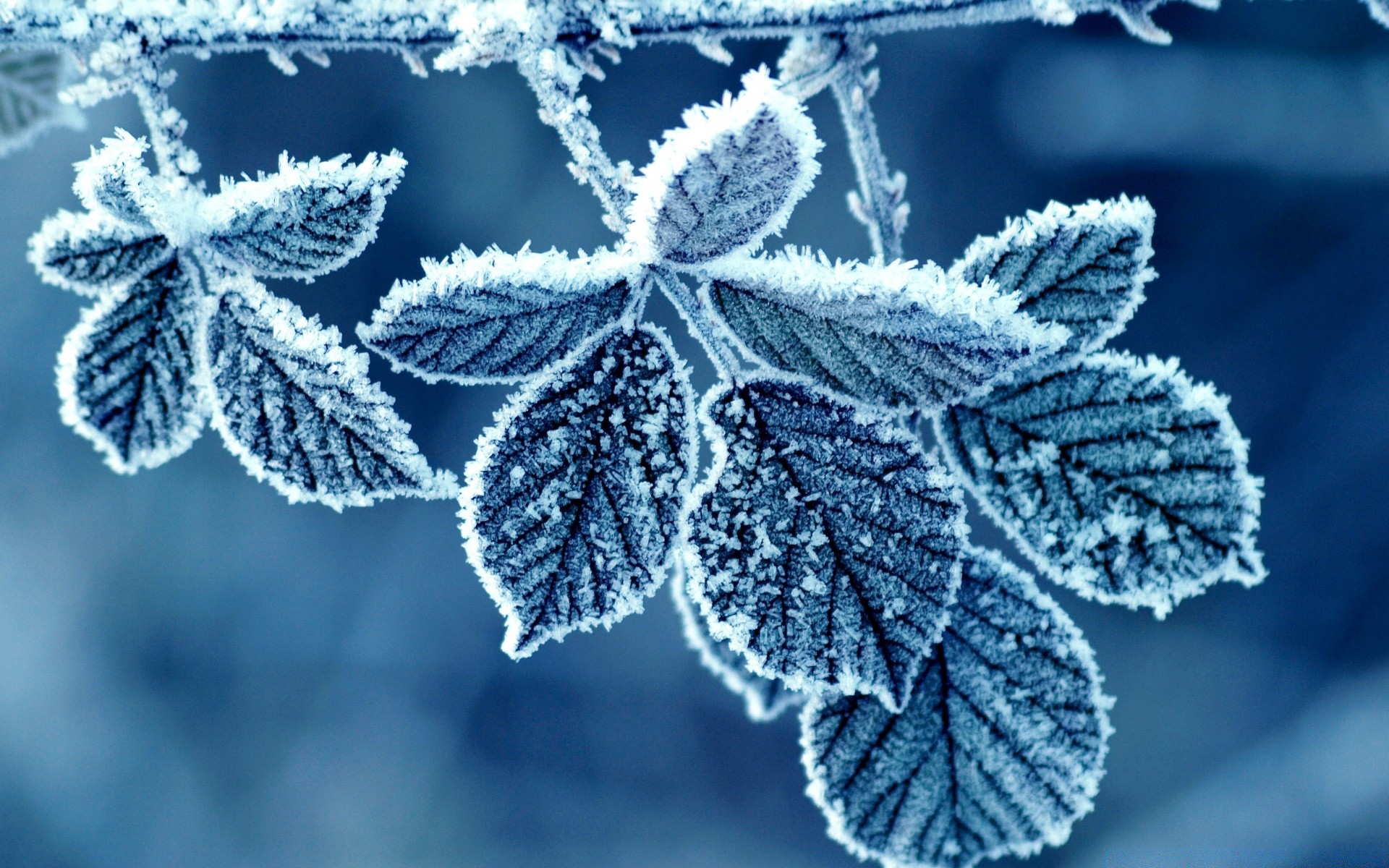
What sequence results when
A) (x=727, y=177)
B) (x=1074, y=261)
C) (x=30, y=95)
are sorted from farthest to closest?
1. (x=30, y=95)
2. (x=1074, y=261)
3. (x=727, y=177)

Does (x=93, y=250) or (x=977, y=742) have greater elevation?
(x=93, y=250)

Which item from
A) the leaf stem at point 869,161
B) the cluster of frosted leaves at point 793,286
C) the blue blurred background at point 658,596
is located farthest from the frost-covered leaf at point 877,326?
the blue blurred background at point 658,596

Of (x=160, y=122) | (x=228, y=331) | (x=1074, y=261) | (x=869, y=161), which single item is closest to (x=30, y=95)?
(x=160, y=122)

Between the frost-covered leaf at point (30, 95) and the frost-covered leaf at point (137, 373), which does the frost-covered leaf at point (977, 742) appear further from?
the frost-covered leaf at point (30, 95)

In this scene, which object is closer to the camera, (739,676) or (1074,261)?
(1074,261)

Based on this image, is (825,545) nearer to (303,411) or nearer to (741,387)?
(741,387)

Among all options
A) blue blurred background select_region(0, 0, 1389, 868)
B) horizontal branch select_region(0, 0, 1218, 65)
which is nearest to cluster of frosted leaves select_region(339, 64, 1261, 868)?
horizontal branch select_region(0, 0, 1218, 65)
